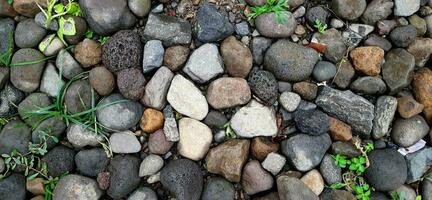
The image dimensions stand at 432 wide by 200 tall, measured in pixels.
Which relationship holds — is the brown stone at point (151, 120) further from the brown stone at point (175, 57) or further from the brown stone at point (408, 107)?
the brown stone at point (408, 107)

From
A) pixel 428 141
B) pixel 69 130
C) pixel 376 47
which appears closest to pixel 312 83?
pixel 376 47

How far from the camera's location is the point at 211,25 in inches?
109

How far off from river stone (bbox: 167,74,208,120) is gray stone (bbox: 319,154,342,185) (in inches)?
31.7

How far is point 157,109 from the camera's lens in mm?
2799

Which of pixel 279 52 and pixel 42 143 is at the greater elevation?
pixel 279 52

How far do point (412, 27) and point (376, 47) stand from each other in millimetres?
274

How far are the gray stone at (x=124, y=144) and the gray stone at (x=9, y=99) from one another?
2.23 feet

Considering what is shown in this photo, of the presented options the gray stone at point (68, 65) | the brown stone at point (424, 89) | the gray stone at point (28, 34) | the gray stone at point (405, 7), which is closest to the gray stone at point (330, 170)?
the brown stone at point (424, 89)

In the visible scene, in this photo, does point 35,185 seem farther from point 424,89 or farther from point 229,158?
point 424,89

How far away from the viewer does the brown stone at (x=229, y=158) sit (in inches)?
106

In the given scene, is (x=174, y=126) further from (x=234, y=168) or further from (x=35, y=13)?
(x=35, y=13)

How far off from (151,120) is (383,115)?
4.78ft

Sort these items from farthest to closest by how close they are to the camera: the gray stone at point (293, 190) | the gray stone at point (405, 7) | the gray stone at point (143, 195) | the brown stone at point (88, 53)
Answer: the gray stone at point (405, 7) < the brown stone at point (88, 53) < the gray stone at point (143, 195) < the gray stone at point (293, 190)

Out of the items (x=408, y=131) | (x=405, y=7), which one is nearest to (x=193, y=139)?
(x=408, y=131)
